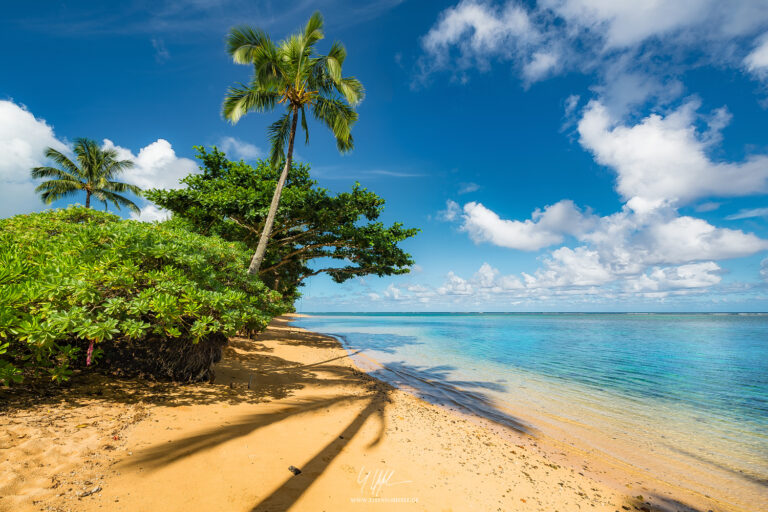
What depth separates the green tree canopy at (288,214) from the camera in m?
11.7

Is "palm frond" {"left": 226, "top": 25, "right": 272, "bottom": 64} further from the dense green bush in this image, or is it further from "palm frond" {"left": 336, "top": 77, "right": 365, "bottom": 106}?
the dense green bush

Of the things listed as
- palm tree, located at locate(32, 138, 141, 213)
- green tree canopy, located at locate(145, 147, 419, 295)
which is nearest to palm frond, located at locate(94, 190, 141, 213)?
palm tree, located at locate(32, 138, 141, 213)

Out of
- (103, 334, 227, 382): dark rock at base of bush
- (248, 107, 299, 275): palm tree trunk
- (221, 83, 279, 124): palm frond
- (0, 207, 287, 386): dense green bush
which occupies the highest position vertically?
(221, 83, 279, 124): palm frond

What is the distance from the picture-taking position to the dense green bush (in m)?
3.55

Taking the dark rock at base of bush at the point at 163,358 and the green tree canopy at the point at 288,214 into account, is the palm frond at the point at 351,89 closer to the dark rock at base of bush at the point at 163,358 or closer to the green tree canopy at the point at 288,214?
the green tree canopy at the point at 288,214

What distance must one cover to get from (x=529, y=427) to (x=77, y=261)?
31.6ft

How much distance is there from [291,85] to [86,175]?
2742 centimetres

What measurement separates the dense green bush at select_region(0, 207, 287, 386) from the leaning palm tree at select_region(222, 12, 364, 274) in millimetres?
3837

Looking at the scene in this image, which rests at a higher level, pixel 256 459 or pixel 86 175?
pixel 86 175

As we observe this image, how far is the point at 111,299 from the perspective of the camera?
405cm

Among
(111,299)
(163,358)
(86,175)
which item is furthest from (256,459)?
(86,175)

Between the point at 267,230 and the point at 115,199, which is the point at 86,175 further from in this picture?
the point at 267,230

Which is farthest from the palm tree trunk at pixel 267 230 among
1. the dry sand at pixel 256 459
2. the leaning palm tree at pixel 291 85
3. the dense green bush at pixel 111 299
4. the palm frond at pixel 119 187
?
the palm frond at pixel 119 187

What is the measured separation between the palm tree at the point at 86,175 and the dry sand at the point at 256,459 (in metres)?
30.1
